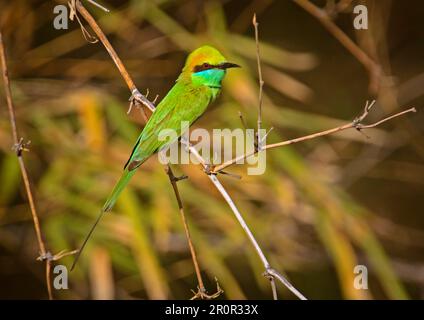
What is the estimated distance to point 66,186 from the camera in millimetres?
3551

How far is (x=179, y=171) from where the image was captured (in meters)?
3.61

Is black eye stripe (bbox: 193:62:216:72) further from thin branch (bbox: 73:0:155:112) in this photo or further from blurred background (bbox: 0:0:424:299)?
blurred background (bbox: 0:0:424:299)

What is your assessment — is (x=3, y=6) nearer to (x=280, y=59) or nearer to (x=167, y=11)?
(x=167, y=11)

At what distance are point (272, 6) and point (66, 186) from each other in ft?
7.01

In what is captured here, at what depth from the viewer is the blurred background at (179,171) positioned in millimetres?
3506

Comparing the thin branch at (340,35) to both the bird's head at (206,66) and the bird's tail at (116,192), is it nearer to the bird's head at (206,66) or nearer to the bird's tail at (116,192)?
the bird's head at (206,66)

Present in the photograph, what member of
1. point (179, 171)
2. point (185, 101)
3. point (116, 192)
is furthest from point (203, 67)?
point (179, 171)

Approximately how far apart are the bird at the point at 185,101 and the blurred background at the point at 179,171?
0.65 m

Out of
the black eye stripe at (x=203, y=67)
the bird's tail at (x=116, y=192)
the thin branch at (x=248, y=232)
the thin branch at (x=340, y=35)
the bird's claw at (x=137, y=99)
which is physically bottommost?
the thin branch at (x=248, y=232)

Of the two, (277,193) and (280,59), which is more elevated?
(280,59)

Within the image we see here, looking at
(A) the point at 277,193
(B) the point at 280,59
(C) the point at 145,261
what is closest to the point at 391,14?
(B) the point at 280,59

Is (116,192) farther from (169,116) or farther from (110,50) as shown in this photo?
(110,50)

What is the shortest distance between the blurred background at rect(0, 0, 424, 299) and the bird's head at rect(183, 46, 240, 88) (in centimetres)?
65
